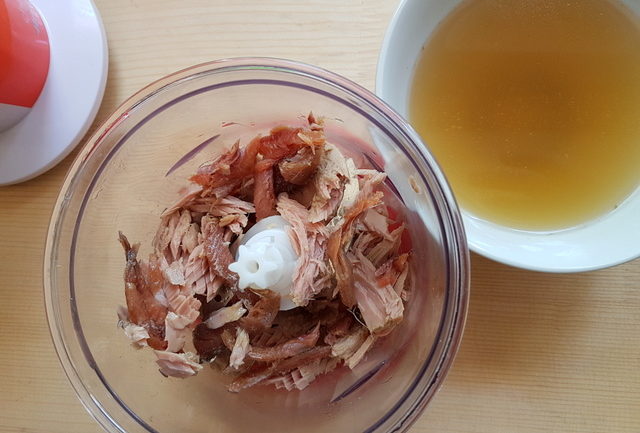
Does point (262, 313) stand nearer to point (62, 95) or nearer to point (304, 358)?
point (304, 358)

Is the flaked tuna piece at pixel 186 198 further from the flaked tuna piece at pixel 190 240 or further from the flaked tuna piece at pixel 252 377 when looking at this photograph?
the flaked tuna piece at pixel 252 377

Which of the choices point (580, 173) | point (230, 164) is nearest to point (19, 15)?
point (230, 164)

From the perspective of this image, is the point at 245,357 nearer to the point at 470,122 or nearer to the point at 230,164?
the point at 230,164

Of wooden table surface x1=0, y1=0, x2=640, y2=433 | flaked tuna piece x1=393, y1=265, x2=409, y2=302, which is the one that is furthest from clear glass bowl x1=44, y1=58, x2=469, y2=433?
wooden table surface x1=0, y1=0, x2=640, y2=433

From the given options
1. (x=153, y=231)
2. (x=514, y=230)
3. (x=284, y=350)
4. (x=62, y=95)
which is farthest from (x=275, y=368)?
(x=62, y=95)

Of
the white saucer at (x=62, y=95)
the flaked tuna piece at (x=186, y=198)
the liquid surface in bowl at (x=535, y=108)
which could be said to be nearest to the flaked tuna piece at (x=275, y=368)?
the flaked tuna piece at (x=186, y=198)

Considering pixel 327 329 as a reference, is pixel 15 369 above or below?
below
